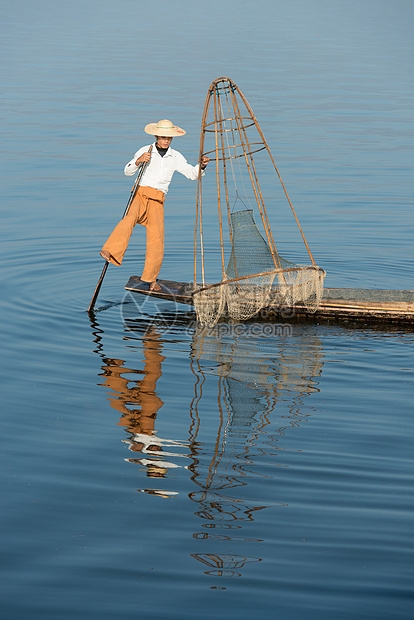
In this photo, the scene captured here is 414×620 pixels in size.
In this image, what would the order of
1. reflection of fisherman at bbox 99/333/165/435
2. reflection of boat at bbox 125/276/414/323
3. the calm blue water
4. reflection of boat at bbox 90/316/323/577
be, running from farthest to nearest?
reflection of boat at bbox 125/276/414/323
reflection of fisherman at bbox 99/333/165/435
reflection of boat at bbox 90/316/323/577
the calm blue water

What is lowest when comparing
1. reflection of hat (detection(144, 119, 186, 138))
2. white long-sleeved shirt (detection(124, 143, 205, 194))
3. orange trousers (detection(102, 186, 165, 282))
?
orange trousers (detection(102, 186, 165, 282))

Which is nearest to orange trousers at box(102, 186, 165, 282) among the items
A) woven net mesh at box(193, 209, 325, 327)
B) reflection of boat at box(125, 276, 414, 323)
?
reflection of boat at box(125, 276, 414, 323)

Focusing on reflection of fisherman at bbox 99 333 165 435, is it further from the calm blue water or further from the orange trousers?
the orange trousers

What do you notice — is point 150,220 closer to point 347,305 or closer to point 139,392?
point 347,305

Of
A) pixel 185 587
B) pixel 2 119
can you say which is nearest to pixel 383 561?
pixel 185 587

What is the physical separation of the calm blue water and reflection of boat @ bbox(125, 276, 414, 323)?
13 centimetres

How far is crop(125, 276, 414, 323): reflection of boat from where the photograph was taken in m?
6.50

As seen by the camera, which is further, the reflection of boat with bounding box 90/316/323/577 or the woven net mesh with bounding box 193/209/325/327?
the woven net mesh with bounding box 193/209/325/327

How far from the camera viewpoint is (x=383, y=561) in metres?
3.32

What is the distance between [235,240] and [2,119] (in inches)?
525

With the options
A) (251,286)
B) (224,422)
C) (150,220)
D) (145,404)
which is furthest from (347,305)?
(145,404)

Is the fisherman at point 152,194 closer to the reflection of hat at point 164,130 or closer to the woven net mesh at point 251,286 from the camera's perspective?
the reflection of hat at point 164,130

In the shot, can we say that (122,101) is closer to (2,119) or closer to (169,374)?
(2,119)

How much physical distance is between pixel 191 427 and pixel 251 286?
223 cm
